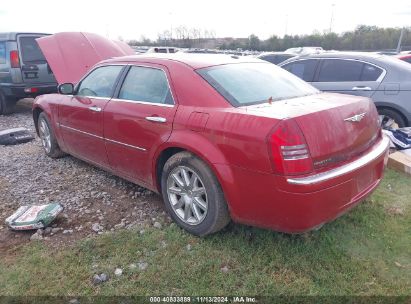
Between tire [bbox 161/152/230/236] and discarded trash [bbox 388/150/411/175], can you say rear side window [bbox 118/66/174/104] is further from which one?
discarded trash [bbox 388/150/411/175]

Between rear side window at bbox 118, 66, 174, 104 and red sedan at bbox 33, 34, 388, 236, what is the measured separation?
0.01 m

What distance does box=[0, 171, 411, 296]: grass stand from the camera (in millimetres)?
2561

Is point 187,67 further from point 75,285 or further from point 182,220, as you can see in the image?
point 75,285

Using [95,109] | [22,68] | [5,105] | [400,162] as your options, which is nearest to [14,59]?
[22,68]

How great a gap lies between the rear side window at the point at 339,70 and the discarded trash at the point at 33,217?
4998 mm

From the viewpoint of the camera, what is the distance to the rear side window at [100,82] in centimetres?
399

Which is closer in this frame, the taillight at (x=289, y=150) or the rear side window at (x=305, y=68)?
the taillight at (x=289, y=150)

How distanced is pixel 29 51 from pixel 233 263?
796cm

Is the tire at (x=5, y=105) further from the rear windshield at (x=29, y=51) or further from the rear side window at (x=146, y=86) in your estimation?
the rear side window at (x=146, y=86)

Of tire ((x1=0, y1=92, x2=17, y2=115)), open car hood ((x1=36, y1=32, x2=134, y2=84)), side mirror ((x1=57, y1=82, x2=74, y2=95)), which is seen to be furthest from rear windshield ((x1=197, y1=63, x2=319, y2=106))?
tire ((x1=0, y1=92, x2=17, y2=115))

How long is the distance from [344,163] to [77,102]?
3212 millimetres

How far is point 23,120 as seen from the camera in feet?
28.0

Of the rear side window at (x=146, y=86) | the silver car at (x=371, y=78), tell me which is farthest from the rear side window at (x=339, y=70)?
the rear side window at (x=146, y=86)

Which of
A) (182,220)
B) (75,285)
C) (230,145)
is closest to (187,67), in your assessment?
(230,145)
